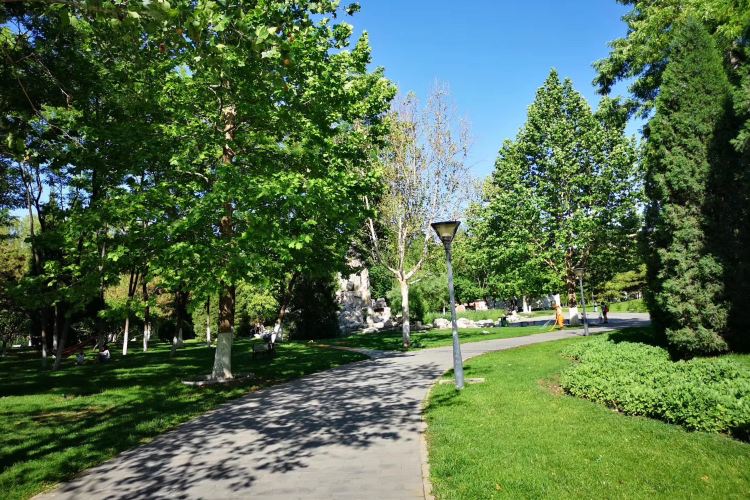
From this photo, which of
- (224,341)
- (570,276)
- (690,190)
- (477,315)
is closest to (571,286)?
(570,276)

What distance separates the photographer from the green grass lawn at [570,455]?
4.66 meters

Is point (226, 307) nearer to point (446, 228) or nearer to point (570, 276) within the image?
point (446, 228)

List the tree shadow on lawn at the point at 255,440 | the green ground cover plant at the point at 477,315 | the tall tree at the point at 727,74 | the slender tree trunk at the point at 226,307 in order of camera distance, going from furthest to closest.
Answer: the green ground cover plant at the point at 477,315 < the slender tree trunk at the point at 226,307 < the tall tree at the point at 727,74 < the tree shadow on lawn at the point at 255,440

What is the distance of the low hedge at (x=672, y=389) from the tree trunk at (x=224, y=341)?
10.2 meters

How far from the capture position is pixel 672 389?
699 cm

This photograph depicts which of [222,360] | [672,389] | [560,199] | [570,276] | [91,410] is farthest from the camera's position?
[570,276]

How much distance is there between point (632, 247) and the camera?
2745cm

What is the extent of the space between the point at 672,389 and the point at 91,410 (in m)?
12.7

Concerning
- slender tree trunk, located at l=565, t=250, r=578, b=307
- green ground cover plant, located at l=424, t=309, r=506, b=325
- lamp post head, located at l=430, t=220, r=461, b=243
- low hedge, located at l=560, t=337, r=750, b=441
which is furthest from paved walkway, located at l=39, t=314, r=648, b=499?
Result: green ground cover plant, located at l=424, t=309, r=506, b=325

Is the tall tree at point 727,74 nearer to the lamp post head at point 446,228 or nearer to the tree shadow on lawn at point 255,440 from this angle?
the lamp post head at point 446,228

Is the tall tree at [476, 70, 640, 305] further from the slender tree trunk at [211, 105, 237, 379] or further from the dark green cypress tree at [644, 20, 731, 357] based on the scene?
the slender tree trunk at [211, 105, 237, 379]

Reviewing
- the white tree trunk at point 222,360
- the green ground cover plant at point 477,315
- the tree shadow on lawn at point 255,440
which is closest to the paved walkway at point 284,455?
the tree shadow on lawn at point 255,440

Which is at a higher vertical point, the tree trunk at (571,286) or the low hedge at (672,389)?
the tree trunk at (571,286)

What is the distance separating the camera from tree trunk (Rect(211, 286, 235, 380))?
14.0 metres
